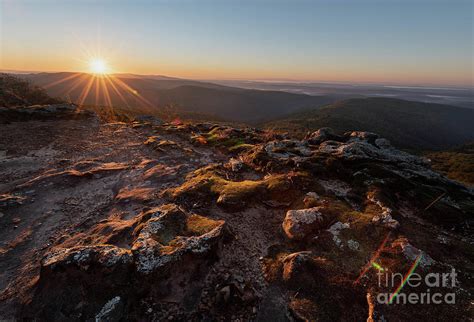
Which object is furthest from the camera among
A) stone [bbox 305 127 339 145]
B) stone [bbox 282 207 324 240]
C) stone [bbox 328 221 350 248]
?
stone [bbox 305 127 339 145]

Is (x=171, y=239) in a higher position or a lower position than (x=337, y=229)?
lower

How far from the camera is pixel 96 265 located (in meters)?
8.38

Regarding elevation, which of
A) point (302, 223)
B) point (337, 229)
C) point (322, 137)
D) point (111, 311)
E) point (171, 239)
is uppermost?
point (322, 137)

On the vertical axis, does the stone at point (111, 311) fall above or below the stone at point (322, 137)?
below

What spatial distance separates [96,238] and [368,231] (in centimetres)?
1388

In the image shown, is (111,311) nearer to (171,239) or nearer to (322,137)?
(171,239)

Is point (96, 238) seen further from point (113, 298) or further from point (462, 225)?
point (462, 225)

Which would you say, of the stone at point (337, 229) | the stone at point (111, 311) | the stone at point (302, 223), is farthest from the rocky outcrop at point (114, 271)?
the stone at point (337, 229)

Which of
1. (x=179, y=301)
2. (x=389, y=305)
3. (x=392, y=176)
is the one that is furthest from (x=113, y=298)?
(x=392, y=176)

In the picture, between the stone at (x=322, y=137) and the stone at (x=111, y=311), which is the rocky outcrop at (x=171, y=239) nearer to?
the stone at (x=111, y=311)

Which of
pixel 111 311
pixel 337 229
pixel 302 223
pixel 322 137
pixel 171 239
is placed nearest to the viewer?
pixel 111 311

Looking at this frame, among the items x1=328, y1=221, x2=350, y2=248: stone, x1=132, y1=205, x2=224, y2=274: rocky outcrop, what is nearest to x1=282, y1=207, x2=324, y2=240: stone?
x1=328, y1=221, x2=350, y2=248: stone

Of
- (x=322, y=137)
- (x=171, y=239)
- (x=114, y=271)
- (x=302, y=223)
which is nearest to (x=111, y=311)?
(x=114, y=271)

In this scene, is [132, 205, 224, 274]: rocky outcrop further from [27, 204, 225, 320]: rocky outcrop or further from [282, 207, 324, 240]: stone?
[282, 207, 324, 240]: stone
